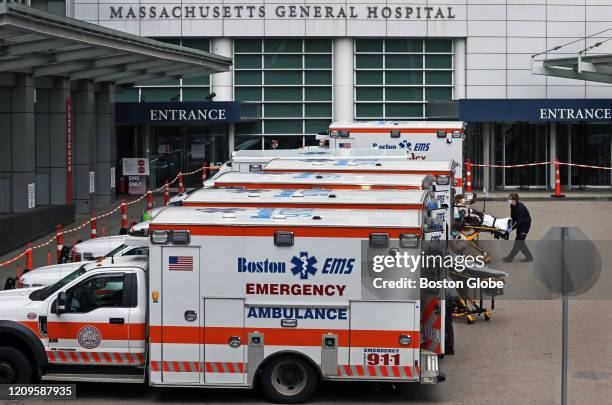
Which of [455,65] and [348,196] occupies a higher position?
[455,65]

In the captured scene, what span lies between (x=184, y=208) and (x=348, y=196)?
2.11 metres

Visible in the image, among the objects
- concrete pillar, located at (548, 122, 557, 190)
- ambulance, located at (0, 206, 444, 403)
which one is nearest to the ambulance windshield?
ambulance, located at (0, 206, 444, 403)

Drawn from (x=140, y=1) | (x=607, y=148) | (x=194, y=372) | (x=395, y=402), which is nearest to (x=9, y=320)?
(x=194, y=372)

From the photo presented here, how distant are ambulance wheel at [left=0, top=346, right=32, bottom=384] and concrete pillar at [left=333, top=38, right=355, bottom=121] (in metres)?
31.7

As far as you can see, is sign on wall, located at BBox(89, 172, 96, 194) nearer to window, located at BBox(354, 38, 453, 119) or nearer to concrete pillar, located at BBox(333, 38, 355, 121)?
concrete pillar, located at BBox(333, 38, 355, 121)

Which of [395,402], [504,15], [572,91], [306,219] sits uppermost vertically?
[504,15]

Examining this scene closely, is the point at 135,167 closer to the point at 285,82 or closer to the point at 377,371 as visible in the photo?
the point at 285,82

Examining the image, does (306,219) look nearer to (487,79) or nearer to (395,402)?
(395,402)

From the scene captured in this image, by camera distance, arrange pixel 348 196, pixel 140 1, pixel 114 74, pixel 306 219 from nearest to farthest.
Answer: pixel 306 219, pixel 348 196, pixel 114 74, pixel 140 1

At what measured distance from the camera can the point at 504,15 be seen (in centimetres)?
4394

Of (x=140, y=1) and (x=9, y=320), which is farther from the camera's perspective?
(x=140, y=1)

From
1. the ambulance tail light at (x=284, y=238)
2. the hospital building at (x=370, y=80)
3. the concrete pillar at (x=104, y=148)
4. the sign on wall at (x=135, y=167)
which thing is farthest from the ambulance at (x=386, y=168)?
the hospital building at (x=370, y=80)

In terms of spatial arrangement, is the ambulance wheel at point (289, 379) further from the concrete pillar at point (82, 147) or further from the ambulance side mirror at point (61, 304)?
the concrete pillar at point (82, 147)

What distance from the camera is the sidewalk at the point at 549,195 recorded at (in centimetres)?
3938
